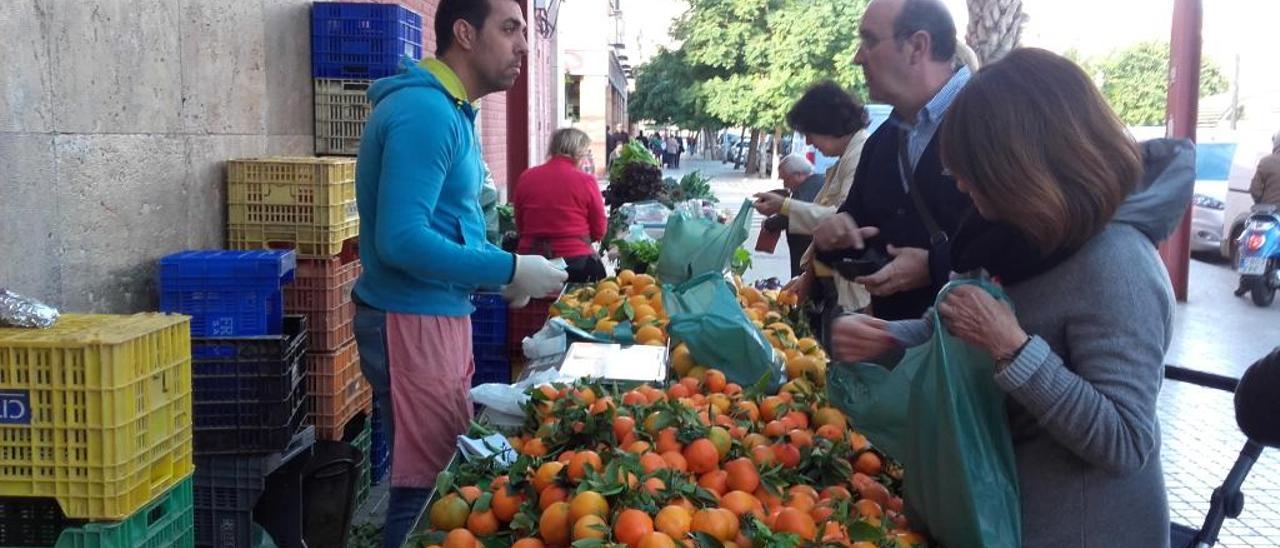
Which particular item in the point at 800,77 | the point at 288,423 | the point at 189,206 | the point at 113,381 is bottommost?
the point at 288,423

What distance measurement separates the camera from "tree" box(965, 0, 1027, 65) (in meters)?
11.1

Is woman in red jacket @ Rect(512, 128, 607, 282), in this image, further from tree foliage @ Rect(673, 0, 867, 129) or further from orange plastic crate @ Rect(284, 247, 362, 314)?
tree foliage @ Rect(673, 0, 867, 129)

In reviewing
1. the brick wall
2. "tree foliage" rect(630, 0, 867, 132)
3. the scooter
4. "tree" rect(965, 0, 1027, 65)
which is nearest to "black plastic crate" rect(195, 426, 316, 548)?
the brick wall

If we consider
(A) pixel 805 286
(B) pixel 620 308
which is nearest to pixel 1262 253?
(A) pixel 805 286

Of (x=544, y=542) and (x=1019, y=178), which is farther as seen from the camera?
(x=544, y=542)

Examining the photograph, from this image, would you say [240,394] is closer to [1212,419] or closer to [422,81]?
[422,81]

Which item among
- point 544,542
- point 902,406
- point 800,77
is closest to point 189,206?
point 544,542

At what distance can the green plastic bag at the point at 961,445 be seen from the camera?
6.63 ft

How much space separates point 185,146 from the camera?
460 cm

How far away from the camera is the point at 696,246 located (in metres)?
5.46

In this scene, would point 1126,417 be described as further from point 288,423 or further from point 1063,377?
point 288,423

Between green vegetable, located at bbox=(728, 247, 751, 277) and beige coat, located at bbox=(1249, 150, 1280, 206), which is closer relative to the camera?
green vegetable, located at bbox=(728, 247, 751, 277)

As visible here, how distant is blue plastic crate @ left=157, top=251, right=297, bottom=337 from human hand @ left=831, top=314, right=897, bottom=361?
8.00ft

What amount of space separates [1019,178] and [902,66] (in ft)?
5.23
